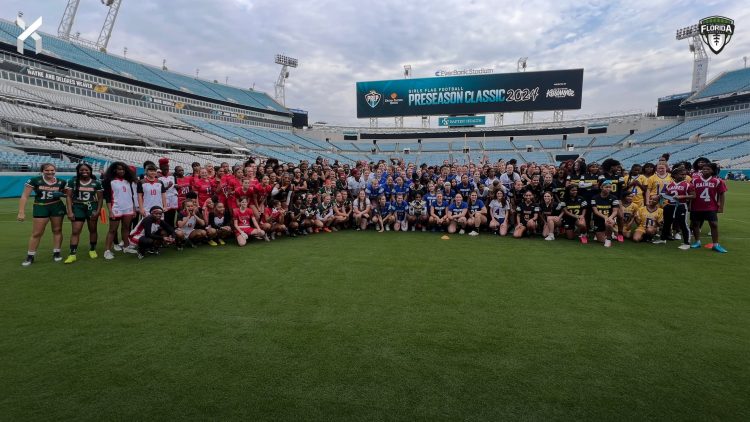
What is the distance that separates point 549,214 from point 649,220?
202 centimetres

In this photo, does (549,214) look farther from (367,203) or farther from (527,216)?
(367,203)

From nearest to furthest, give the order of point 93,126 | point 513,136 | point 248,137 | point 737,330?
1. point 737,330
2. point 93,126
3. point 248,137
4. point 513,136

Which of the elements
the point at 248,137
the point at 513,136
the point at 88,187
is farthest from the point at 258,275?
the point at 513,136

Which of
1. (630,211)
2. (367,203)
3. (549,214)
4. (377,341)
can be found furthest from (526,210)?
(377,341)

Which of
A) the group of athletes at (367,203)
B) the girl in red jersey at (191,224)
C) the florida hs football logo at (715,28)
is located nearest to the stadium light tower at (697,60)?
the florida hs football logo at (715,28)

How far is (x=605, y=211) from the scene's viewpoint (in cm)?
751

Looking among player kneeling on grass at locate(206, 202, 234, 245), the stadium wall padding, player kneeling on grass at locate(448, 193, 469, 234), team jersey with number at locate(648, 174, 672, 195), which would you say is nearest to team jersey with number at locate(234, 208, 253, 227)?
player kneeling on grass at locate(206, 202, 234, 245)

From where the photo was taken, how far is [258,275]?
5148 millimetres

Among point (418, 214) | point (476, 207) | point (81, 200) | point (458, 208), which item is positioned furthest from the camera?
point (418, 214)

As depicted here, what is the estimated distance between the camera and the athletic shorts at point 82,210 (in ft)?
19.9

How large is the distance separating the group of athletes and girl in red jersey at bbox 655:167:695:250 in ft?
0.07

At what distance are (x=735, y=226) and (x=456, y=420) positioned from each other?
11480 mm

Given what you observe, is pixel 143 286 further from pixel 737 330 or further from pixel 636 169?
pixel 636 169

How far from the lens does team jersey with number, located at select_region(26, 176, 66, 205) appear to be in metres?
5.70
